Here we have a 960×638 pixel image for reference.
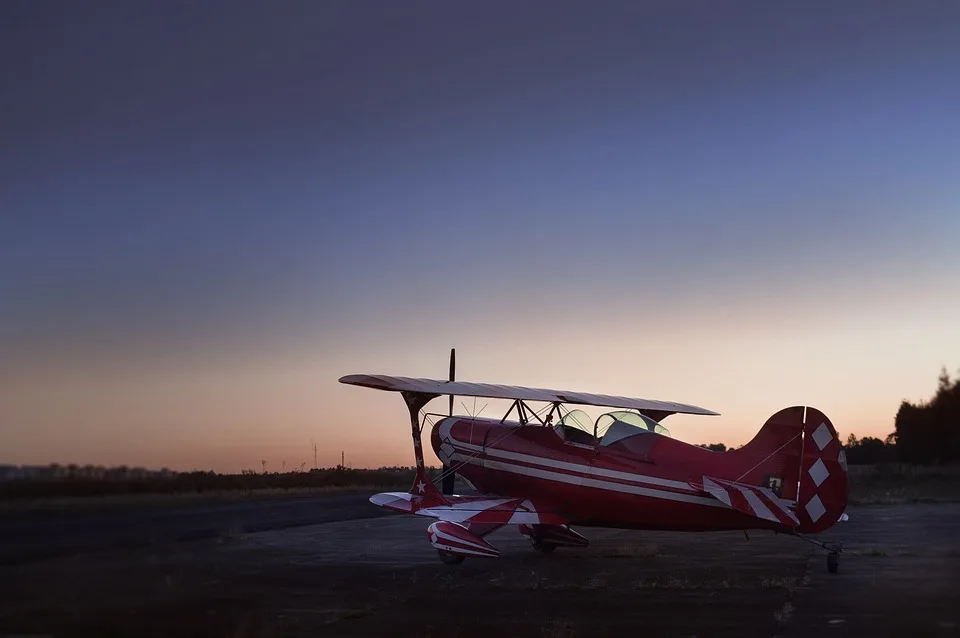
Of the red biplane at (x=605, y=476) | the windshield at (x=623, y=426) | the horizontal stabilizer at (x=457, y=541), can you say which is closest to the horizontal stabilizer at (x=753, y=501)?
the red biplane at (x=605, y=476)

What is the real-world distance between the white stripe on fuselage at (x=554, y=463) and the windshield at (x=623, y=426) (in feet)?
1.81

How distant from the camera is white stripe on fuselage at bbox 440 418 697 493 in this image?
13.5 m

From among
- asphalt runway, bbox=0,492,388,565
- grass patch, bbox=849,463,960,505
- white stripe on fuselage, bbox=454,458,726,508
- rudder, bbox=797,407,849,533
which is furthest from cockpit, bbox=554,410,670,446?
grass patch, bbox=849,463,960,505

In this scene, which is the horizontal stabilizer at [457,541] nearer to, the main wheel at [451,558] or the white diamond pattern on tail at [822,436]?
the main wheel at [451,558]

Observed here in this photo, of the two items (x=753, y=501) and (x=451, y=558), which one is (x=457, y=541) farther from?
(x=753, y=501)

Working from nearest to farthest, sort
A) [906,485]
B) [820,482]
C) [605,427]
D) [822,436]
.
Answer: [820,482] < [822,436] < [605,427] < [906,485]

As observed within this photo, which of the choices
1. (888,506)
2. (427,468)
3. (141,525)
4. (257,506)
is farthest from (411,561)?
(888,506)

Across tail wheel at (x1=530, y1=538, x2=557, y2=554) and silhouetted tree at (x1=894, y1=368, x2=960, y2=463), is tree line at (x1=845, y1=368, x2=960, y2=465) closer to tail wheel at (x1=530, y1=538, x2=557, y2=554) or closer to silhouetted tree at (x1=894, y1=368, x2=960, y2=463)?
silhouetted tree at (x1=894, y1=368, x2=960, y2=463)

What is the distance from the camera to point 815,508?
1259cm

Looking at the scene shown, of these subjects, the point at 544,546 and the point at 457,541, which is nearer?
the point at 457,541

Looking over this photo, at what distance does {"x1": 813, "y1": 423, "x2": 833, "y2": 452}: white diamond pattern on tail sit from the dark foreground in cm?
190

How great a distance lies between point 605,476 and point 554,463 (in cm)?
116

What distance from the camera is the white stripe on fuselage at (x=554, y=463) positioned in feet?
44.2

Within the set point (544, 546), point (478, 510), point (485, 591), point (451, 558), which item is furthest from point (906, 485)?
point (485, 591)
